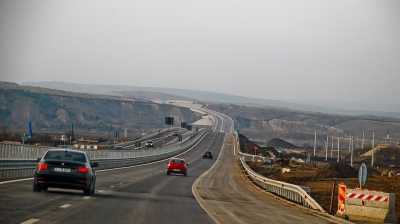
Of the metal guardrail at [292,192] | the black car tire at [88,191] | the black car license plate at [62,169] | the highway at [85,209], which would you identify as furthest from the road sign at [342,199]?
the black car license plate at [62,169]

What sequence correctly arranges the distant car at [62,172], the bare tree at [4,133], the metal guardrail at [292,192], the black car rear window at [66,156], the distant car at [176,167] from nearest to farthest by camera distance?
the distant car at [62,172]
the black car rear window at [66,156]
the metal guardrail at [292,192]
the distant car at [176,167]
the bare tree at [4,133]

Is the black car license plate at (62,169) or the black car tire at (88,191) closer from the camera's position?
the black car license plate at (62,169)

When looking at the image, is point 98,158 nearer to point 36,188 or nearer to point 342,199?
point 36,188

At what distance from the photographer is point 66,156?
69.8 feet

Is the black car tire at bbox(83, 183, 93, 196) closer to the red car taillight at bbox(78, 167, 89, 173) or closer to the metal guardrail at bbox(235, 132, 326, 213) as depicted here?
the red car taillight at bbox(78, 167, 89, 173)

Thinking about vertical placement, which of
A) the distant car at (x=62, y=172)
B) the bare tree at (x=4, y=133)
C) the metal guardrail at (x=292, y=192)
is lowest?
the bare tree at (x=4, y=133)

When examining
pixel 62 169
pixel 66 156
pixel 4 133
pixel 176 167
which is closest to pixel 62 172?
pixel 62 169

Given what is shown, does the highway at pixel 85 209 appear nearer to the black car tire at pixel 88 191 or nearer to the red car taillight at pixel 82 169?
the black car tire at pixel 88 191

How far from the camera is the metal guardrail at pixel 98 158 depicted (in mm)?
28484

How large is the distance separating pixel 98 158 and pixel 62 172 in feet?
103

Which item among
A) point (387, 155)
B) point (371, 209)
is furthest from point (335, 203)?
point (387, 155)

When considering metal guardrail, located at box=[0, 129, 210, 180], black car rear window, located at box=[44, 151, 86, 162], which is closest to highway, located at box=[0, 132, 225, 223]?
black car rear window, located at box=[44, 151, 86, 162]

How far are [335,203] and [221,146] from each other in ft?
329

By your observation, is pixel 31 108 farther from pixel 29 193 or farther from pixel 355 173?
pixel 29 193
